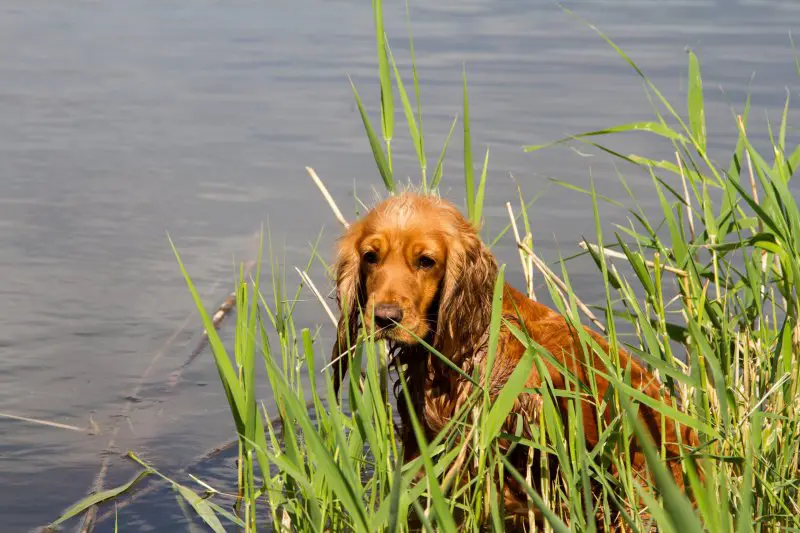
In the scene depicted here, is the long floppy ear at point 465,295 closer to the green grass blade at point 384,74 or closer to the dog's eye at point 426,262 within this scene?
the dog's eye at point 426,262

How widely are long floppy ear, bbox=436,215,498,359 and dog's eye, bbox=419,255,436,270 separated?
0.21 feet

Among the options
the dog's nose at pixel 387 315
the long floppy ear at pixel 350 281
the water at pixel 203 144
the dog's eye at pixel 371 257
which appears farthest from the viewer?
the water at pixel 203 144

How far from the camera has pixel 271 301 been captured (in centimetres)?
600

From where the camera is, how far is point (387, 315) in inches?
131

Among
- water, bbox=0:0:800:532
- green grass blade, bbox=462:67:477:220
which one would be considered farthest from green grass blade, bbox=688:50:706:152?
water, bbox=0:0:800:532

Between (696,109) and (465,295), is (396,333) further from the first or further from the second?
(696,109)

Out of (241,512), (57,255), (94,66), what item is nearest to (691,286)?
(241,512)

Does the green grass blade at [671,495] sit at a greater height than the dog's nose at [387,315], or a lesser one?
greater

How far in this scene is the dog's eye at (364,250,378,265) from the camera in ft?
12.1

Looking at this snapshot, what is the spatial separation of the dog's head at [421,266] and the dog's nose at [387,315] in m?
0.10

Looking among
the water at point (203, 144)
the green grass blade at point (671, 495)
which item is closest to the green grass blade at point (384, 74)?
the water at point (203, 144)

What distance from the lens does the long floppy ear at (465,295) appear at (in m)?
3.72

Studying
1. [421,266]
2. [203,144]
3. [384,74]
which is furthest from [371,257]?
[203,144]

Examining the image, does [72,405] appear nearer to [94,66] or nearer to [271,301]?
[271,301]
